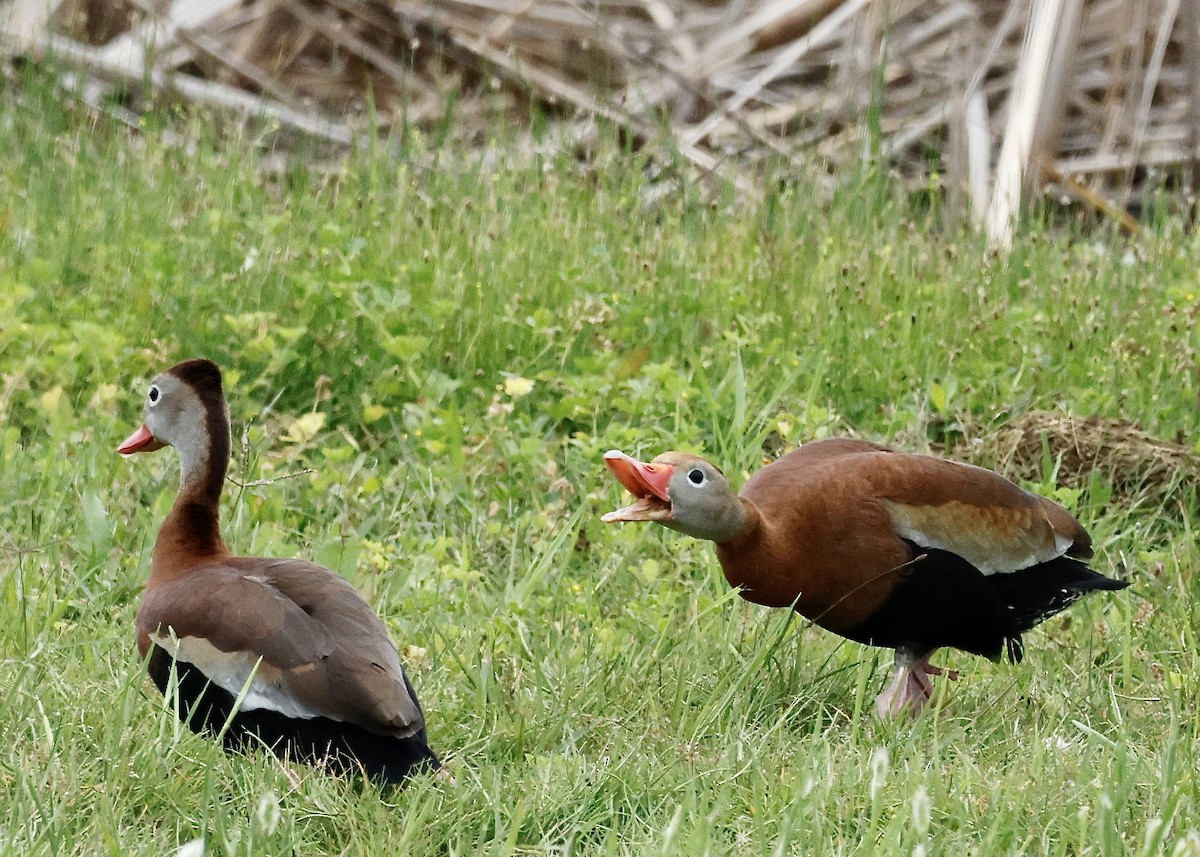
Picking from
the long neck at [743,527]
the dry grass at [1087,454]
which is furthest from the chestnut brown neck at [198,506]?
the dry grass at [1087,454]

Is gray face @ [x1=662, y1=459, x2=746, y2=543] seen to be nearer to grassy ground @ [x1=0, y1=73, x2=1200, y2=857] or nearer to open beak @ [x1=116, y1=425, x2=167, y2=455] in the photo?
grassy ground @ [x1=0, y1=73, x2=1200, y2=857]

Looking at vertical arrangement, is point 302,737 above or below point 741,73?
below

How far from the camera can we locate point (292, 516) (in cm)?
496

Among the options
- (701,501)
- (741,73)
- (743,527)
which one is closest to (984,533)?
(743,527)

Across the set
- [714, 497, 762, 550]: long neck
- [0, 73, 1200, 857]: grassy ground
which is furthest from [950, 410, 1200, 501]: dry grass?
[714, 497, 762, 550]: long neck

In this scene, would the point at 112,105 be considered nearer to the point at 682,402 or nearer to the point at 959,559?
the point at 682,402

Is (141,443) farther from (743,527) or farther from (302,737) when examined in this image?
(743,527)

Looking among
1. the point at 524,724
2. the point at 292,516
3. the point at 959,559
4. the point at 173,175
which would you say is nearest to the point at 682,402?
the point at 292,516

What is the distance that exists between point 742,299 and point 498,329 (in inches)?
33.7

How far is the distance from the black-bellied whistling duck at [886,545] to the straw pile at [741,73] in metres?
3.19

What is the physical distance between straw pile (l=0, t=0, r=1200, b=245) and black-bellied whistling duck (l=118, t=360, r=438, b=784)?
3.97 metres

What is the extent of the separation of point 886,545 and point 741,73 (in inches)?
200

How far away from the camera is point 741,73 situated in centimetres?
854

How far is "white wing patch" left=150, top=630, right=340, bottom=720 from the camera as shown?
128 inches
